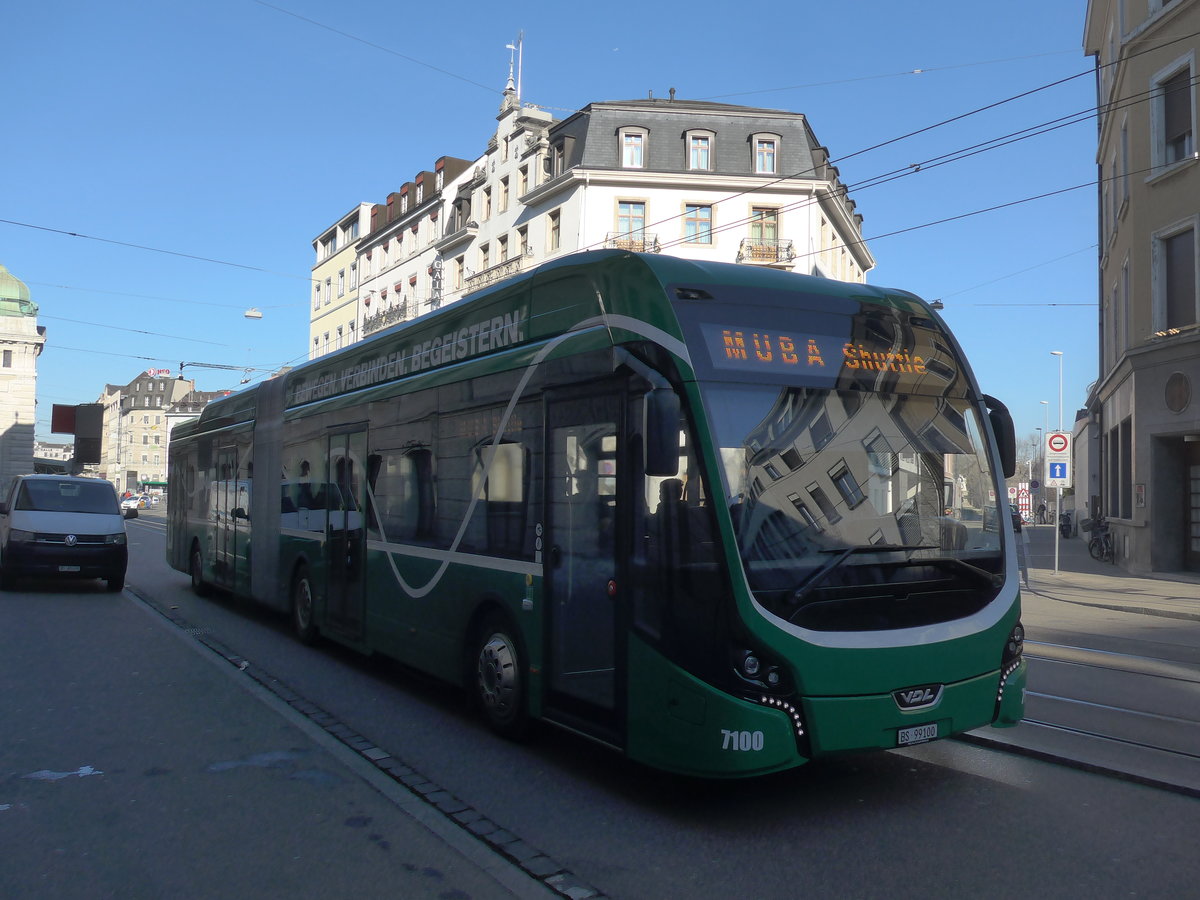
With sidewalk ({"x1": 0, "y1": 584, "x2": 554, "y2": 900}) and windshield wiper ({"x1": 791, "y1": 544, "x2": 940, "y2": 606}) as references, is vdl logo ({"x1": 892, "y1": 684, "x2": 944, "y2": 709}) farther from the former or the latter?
sidewalk ({"x1": 0, "y1": 584, "x2": 554, "y2": 900})

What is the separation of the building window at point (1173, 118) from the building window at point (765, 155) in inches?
774

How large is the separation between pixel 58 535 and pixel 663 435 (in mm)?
14285

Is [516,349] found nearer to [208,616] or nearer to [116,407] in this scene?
[208,616]

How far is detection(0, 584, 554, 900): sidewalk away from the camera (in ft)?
14.7

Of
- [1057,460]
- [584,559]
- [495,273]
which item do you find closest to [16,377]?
[495,273]

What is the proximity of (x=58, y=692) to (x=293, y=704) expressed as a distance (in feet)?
6.62

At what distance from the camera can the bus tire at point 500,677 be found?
264 inches

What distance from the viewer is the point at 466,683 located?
7.39 m

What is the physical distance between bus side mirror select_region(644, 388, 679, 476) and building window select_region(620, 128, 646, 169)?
37.5 m

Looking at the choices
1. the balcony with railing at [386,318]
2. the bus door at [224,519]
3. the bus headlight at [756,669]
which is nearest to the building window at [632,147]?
the balcony with railing at [386,318]

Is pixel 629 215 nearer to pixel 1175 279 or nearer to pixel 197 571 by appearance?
pixel 1175 279

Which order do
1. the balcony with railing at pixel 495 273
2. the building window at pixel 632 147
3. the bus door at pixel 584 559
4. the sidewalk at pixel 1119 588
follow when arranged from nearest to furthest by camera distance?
the bus door at pixel 584 559 < the sidewalk at pixel 1119 588 < the building window at pixel 632 147 < the balcony with railing at pixel 495 273

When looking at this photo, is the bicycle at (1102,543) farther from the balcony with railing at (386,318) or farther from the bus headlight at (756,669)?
the balcony with railing at (386,318)

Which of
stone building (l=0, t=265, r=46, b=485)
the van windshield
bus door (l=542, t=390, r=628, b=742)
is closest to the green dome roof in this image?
stone building (l=0, t=265, r=46, b=485)
